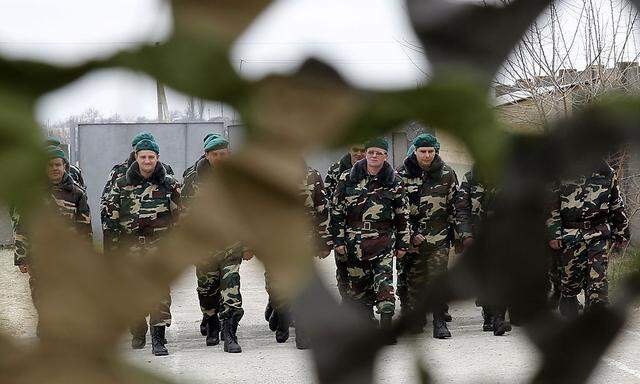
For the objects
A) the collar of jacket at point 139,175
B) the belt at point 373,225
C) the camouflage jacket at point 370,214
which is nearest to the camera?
the collar of jacket at point 139,175

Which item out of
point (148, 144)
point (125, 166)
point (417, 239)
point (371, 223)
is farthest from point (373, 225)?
point (148, 144)

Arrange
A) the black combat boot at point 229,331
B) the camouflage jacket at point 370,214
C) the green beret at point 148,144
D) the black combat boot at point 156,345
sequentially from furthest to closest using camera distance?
1. the camouflage jacket at point 370,214
2. the black combat boot at point 229,331
3. the green beret at point 148,144
4. the black combat boot at point 156,345

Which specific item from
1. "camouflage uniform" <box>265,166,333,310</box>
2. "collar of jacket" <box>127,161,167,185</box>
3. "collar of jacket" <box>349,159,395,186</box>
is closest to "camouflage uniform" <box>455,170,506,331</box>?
"camouflage uniform" <box>265,166,333,310</box>

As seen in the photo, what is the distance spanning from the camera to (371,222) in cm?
561

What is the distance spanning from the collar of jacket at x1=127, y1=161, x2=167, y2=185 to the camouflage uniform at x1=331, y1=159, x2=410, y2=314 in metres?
1.09

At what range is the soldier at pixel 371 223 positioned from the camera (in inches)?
217

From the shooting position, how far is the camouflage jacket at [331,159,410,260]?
550 centimetres

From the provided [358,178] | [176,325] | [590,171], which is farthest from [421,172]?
[590,171]

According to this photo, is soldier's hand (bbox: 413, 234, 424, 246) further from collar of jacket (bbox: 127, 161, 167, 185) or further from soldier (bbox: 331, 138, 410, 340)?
collar of jacket (bbox: 127, 161, 167, 185)

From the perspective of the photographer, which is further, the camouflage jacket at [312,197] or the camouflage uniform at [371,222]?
the camouflage uniform at [371,222]

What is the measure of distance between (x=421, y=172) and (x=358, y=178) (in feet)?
1.34

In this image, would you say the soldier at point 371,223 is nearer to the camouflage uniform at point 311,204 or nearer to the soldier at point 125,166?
the soldier at point 125,166

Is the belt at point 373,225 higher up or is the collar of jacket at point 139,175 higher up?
the collar of jacket at point 139,175

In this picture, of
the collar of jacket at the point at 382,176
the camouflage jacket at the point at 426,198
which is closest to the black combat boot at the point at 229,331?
the collar of jacket at the point at 382,176
